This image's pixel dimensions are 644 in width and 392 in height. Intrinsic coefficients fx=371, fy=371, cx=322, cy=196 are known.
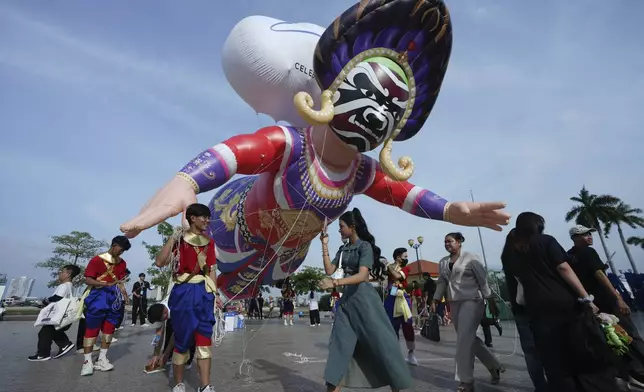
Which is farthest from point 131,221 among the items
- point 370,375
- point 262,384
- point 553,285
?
point 553,285

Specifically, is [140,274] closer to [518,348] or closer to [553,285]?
[518,348]

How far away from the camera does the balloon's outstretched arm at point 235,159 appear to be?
11.7 ft

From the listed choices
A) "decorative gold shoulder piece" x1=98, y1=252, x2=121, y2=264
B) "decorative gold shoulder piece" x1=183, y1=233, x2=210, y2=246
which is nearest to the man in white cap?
"decorative gold shoulder piece" x1=183, y1=233, x2=210, y2=246

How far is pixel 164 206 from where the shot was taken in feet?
10.1

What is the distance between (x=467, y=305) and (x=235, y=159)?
8.86ft

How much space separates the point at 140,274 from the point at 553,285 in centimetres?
1066

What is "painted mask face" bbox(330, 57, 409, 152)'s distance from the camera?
3842 millimetres

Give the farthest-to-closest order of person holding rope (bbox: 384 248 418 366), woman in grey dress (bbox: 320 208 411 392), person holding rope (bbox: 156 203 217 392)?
person holding rope (bbox: 384 248 418 366), person holding rope (bbox: 156 203 217 392), woman in grey dress (bbox: 320 208 411 392)

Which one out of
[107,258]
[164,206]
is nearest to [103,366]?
[107,258]

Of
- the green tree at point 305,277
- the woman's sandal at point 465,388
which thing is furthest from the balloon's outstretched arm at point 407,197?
the green tree at point 305,277

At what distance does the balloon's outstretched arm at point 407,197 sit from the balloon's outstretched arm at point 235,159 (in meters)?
1.53

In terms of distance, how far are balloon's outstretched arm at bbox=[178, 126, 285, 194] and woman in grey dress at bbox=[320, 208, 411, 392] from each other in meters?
1.40

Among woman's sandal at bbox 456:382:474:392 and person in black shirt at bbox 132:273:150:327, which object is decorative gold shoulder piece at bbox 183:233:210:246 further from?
person in black shirt at bbox 132:273:150:327

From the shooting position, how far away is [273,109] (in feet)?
16.3
